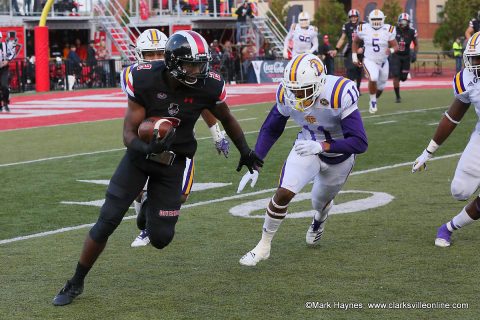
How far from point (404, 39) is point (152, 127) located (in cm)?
1626

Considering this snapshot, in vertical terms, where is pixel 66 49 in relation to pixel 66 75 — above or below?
above

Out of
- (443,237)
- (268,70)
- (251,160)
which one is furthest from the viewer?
(268,70)

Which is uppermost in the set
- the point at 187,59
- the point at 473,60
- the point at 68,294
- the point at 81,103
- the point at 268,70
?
the point at 187,59

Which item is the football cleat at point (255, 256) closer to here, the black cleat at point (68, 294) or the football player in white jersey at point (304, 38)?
the black cleat at point (68, 294)

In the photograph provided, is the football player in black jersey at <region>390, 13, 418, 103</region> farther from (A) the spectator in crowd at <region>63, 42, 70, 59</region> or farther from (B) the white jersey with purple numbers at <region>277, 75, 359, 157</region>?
(B) the white jersey with purple numbers at <region>277, 75, 359, 157</region>

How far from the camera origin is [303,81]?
6.46 m

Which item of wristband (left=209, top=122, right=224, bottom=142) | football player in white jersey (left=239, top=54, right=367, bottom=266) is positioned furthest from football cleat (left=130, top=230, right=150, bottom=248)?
football player in white jersey (left=239, top=54, right=367, bottom=266)

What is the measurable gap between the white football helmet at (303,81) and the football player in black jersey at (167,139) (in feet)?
2.00

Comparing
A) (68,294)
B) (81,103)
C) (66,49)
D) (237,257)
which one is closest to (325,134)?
(237,257)

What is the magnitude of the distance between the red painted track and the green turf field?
20.7ft

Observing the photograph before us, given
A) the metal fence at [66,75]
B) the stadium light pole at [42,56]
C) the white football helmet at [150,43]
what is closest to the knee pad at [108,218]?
the white football helmet at [150,43]

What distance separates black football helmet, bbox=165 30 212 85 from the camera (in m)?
5.74

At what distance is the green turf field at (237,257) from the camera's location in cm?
563

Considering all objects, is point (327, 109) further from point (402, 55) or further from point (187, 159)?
point (402, 55)
